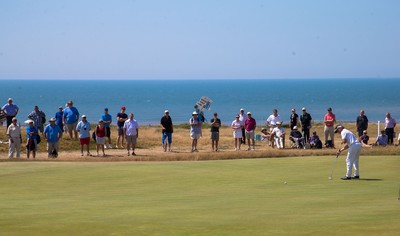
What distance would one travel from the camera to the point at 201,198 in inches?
703

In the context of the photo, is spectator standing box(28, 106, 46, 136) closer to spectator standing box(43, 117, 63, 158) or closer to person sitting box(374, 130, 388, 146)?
spectator standing box(43, 117, 63, 158)

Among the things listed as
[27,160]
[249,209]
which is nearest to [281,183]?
[249,209]

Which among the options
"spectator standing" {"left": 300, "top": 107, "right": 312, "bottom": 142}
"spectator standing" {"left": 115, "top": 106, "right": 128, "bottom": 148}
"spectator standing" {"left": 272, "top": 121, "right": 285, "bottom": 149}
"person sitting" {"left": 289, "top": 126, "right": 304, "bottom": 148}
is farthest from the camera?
"spectator standing" {"left": 115, "top": 106, "right": 128, "bottom": 148}

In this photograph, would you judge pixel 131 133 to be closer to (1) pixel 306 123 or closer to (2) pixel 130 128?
(2) pixel 130 128

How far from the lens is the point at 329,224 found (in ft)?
44.3

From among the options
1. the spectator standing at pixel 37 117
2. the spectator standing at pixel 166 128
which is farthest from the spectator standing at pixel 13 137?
the spectator standing at pixel 166 128

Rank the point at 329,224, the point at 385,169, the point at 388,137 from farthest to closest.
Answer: the point at 388,137, the point at 385,169, the point at 329,224

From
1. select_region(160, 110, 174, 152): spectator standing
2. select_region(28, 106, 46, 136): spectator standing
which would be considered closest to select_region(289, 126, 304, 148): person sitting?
select_region(160, 110, 174, 152): spectator standing

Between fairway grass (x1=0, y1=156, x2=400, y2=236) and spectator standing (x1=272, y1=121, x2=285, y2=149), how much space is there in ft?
17.8

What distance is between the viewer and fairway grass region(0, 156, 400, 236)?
44.0 feet

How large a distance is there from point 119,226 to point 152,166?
1190 cm

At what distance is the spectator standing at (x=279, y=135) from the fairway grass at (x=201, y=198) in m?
5.41

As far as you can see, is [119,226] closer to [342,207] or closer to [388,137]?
[342,207]

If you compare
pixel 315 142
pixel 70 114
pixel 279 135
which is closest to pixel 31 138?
pixel 70 114
